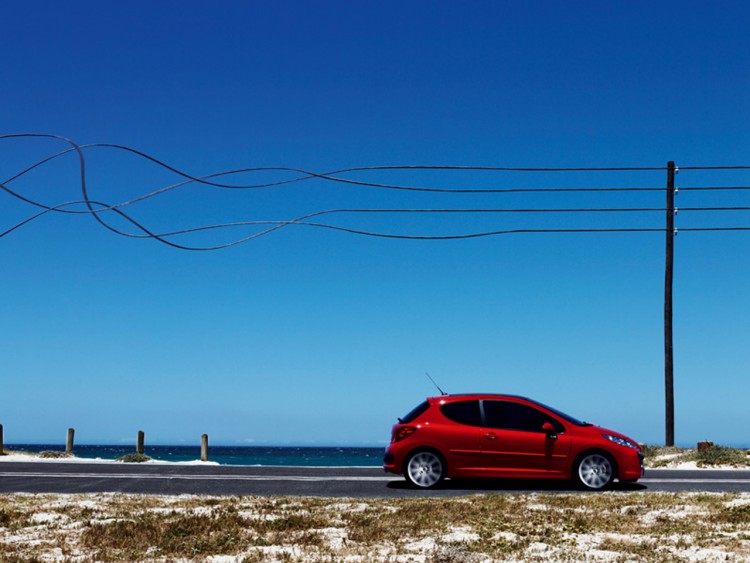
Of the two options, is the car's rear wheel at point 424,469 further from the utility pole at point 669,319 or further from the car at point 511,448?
the utility pole at point 669,319

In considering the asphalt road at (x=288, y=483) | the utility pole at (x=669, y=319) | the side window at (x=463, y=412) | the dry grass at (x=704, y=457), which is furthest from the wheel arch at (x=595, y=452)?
the utility pole at (x=669, y=319)

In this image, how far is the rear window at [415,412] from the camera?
52.1ft

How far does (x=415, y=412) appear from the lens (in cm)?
1599

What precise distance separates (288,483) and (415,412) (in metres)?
2.75

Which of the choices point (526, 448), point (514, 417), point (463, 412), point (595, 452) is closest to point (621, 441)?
point (595, 452)

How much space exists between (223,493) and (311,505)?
9.83ft

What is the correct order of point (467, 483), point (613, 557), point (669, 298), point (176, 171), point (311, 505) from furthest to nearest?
point (669, 298) → point (176, 171) → point (467, 483) → point (311, 505) → point (613, 557)

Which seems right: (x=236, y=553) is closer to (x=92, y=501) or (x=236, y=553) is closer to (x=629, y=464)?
(x=92, y=501)

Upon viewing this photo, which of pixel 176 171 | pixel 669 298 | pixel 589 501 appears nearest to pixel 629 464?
pixel 589 501

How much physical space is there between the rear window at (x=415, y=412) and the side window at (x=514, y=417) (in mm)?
1061

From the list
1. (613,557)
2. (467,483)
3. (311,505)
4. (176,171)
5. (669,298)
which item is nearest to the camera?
(613,557)

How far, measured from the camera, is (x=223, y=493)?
14.7 meters

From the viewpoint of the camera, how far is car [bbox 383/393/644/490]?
15.4 m

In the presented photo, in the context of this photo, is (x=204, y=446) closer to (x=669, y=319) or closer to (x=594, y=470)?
(x=669, y=319)
